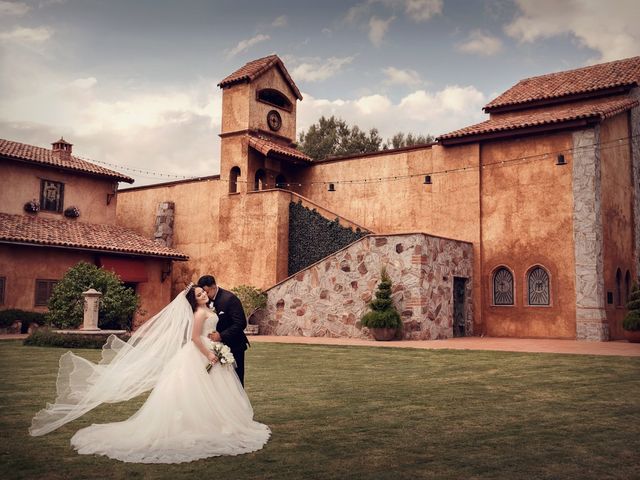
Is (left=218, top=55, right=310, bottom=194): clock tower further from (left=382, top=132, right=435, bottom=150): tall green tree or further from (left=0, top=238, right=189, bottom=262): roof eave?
(left=382, top=132, right=435, bottom=150): tall green tree

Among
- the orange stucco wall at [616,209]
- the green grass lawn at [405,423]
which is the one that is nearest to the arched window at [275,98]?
the orange stucco wall at [616,209]

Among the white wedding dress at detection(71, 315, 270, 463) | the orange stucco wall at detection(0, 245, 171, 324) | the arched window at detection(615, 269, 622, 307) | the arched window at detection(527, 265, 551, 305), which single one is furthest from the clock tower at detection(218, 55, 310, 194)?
the white wedding dress at detection(71, 315, 270, 463)

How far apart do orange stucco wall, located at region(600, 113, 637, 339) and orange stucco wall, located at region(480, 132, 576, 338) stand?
151cm

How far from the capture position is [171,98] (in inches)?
839

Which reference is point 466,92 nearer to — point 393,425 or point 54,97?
point 54,97

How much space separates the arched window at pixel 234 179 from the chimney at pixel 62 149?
859cm

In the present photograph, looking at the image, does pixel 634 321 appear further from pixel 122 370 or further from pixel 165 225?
pixel 165 225

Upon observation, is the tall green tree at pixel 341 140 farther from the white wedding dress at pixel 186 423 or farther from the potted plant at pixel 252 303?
the white wedding dress at pixel 186 423

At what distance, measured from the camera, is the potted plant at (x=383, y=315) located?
68.9 feet

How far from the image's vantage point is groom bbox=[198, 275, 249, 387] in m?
7.23

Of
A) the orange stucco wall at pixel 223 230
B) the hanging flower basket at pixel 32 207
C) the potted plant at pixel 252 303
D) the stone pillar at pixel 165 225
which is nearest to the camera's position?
the potted plant at pixel 252 303

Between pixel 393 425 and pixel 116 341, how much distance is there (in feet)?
12.8

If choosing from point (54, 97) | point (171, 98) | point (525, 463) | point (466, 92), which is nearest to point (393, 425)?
point (525, 463)

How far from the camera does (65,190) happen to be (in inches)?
1169
